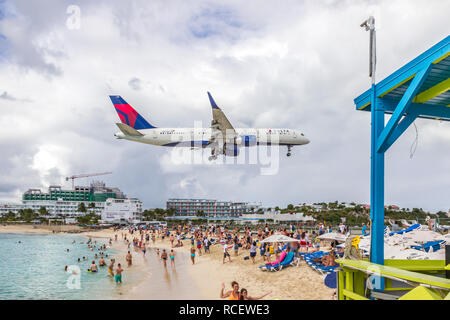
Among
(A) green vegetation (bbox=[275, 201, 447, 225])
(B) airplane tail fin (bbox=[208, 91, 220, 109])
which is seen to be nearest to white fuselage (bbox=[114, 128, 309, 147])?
(B) airplane tail fin (bbox=[208, 91, 220, 109])

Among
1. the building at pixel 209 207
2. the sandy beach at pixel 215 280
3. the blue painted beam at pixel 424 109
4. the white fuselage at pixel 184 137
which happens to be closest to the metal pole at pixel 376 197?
the blue painted beam at pixel 424 109

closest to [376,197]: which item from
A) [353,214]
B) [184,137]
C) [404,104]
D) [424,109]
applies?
[404,104]

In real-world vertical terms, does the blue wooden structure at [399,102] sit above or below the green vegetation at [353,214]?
above

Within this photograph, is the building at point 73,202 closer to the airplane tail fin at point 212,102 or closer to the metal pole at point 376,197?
the airplane tail fin at point 212,102

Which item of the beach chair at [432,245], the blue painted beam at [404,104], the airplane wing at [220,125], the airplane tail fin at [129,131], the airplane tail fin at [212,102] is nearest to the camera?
the blue painted beam at [404,104]

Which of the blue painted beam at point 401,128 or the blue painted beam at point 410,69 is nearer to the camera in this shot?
the blue painted beam at point 410,69

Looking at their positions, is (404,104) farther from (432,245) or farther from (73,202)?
(73,202)
